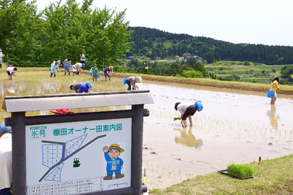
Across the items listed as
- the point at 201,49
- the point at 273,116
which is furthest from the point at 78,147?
Result: the point at 201,49

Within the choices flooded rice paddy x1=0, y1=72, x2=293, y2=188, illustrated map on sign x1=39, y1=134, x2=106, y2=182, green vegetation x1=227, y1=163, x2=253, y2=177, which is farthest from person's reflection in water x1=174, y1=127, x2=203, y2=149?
illustrated map on sign x1=39, y1=134, x2=106, y2=182

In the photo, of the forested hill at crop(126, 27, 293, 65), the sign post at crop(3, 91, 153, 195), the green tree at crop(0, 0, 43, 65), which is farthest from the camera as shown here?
the forested hill at crop(126, 27, 293, 65)

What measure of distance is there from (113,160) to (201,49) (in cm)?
11044

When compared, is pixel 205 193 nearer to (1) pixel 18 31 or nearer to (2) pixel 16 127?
(2) pixel 16 127

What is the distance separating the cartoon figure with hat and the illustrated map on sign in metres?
0.33

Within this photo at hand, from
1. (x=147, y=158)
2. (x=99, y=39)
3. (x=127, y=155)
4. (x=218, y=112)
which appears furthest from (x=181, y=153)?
(x=99, y=39)

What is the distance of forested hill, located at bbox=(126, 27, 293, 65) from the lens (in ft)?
259

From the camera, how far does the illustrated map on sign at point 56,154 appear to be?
12.6 ft

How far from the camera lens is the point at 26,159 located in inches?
148

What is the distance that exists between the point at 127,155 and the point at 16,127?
50.9 inches

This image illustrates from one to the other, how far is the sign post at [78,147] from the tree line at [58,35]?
4636 centimetres

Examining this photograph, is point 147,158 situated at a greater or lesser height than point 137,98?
lesser

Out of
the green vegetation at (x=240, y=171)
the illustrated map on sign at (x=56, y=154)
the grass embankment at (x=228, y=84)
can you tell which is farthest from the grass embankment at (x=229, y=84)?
the illustrated map on sign at (x=56, y=154)

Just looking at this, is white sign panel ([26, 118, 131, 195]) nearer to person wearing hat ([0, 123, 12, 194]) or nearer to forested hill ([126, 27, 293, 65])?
person wearing hat ([0, 123, 12, 194])
